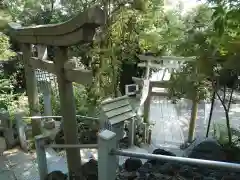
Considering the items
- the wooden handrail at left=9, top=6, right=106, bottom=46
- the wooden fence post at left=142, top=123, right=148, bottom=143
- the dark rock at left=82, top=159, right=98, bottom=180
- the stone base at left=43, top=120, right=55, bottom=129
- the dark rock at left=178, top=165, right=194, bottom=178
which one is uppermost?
the wooden handrail at left=9, top=6, right=106, bottom=46

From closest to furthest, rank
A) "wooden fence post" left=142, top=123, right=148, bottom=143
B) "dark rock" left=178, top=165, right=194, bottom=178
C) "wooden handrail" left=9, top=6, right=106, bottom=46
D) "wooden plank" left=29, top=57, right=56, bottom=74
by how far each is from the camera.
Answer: "wooden handrail" left=9, top=6, right=106, bottom=46, "dark rock" left=178, top=165, right=194, bottom=178, "wooden plank" left=29, top=57, right=56, bottom=74, "wooden fence post" left=142, top=123, right=148, bottom=143

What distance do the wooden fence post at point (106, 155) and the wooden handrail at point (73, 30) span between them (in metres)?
0.80

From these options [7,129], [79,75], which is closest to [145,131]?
[7,129]

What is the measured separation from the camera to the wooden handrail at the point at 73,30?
162cm

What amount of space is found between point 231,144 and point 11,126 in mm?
3390

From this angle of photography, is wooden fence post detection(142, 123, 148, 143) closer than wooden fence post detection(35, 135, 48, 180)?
No

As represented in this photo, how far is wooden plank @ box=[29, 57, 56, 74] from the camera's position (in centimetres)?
254

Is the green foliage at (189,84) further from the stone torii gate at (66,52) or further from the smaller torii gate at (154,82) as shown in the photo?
the stone torii gate at (66,52)

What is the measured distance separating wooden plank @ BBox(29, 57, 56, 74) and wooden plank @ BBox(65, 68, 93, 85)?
30 cm

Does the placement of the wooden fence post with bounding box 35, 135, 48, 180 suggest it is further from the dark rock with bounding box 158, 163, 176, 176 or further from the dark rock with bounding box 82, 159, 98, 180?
the dark rock with bounding box 158, 163, 176, 176

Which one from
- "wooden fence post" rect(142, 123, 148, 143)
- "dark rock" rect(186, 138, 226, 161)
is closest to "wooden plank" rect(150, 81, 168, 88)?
"wooden fence post" rect(142, 123, 148, 143)

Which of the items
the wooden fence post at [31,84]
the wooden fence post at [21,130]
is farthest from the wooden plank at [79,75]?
the wooden fence post at [21,130]

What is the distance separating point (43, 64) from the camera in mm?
2838

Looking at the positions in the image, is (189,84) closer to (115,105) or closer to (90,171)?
(115,105)
